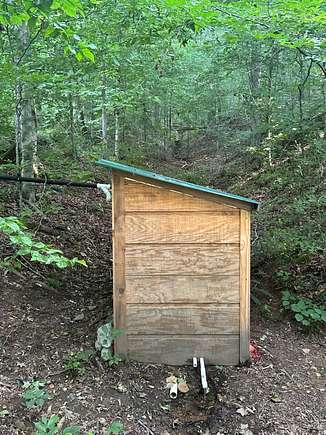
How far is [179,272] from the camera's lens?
3.76m

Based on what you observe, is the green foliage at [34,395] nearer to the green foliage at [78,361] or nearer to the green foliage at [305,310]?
the green foliage at [78,361]

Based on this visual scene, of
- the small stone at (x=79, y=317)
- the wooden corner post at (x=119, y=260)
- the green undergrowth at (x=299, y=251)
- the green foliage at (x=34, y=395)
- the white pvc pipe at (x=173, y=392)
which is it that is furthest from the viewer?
the green undergrowth at (x=299, y=251)

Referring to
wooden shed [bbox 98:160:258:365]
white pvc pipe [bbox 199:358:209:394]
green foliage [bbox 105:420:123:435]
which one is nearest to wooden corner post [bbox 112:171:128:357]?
wooden shed [bbox 98:160:258:365]

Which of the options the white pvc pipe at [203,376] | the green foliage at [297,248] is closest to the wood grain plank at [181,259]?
the white pvc pipe at [203,376]

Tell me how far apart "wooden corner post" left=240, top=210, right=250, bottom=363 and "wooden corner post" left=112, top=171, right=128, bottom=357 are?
1139mm

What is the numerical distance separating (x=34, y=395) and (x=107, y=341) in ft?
2.90

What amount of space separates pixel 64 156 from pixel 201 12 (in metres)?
4.61

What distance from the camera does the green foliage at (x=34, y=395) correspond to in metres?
3.02

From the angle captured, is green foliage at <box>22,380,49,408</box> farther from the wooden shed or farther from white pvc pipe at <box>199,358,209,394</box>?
white pvc pipe at <box>199,358,209,394</box>

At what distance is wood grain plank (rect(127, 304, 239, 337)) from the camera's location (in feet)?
12.4

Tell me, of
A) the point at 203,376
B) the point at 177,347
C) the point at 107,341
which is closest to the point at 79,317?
the point at 107,341

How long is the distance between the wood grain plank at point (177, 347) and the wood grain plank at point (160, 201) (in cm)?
127

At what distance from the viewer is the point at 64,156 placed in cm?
870

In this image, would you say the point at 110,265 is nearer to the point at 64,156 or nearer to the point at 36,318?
the point at 36,318
